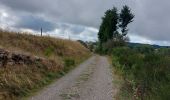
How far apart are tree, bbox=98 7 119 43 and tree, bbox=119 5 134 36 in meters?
1.24

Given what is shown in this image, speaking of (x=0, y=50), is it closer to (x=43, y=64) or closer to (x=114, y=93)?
(x=43, y=64)

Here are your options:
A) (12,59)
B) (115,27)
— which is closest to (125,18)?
(115,27)

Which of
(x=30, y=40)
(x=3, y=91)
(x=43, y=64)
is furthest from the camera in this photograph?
(x=30, y=40)

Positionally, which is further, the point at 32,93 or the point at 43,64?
the point at 43,64

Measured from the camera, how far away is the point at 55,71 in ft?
84.5

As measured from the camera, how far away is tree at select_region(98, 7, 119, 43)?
89875 millimetres

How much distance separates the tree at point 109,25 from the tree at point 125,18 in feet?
4.08

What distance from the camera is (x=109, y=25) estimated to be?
295 feet

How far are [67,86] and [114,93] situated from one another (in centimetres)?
277

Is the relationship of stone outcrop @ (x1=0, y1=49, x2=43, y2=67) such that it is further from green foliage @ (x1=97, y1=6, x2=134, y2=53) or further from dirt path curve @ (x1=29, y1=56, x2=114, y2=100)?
green foliage @ (x1=97, y1=6, x2=134, y2=53)

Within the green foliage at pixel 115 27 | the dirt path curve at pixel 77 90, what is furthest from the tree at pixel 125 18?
the dirt path curve at pixel 77 90

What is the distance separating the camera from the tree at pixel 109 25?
Result: 89875 millimetres

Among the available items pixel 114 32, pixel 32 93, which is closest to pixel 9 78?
pixel 32 93

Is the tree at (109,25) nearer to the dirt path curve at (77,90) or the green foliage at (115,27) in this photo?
the green foliage at (115,27)
